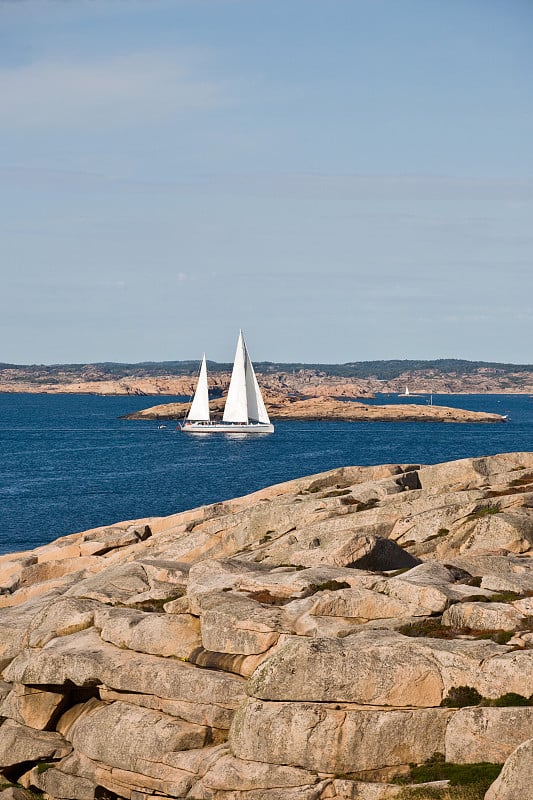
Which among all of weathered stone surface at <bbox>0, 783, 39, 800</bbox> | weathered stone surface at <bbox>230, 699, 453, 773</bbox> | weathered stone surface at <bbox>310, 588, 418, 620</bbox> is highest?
weathered stone surface at <bbox>310, 588, 418, 620</bbox>

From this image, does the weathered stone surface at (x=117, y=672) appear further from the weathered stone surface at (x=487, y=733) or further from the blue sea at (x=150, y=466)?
the blue sea at (x=150, y=466)

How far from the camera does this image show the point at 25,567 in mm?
50656

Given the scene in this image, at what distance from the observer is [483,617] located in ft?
87.1

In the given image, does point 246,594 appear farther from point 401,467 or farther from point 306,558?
point 401,467

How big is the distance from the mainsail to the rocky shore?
461 feet

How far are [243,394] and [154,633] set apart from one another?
6296 inches

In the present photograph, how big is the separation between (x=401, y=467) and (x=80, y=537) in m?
18.8

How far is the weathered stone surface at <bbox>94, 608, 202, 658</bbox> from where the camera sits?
29.0 m

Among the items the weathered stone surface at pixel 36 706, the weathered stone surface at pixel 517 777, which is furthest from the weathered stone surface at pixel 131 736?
the weathered stone surface at pixel 517 777

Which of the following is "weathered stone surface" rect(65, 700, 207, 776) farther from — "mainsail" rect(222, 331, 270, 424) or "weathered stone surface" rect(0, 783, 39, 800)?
"mainsail" rect(222, 331, 270, 424)

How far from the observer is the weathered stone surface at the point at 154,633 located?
1143 inches

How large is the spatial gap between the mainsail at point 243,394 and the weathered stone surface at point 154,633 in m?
148

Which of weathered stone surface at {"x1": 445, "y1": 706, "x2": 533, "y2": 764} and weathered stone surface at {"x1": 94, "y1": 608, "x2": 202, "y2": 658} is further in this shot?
weathered stone surface at {"x1": 94, "y1": 608, "x2": 202, "y2": 658}

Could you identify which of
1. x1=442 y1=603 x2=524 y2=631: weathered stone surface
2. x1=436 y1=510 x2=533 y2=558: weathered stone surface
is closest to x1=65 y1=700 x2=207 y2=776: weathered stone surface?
x1=442 y1=603 x2=524 y2=631: weathered stone surface
